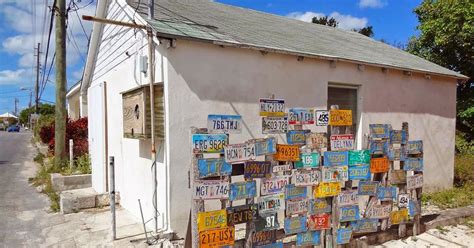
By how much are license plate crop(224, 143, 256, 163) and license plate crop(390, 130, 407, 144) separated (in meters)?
2.39

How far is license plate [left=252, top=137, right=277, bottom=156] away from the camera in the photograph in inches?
161

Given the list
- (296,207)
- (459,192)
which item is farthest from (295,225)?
(459,192)

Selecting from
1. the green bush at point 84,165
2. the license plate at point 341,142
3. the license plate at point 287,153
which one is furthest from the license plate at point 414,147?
the green bush at point 84,165

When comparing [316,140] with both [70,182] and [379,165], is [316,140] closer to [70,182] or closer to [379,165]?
[379,165]

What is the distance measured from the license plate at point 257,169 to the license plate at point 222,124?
425mm

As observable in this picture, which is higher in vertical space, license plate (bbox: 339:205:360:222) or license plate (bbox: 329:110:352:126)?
license plate (bbox: 329:110:352:126)

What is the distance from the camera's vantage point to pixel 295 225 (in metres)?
4.38

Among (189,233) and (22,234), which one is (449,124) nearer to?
(189,233)

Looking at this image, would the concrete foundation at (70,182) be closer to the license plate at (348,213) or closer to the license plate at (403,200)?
the license plate at (348,213)

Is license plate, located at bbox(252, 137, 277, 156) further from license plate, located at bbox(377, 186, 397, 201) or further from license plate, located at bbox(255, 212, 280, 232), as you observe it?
license plate, located at bbox(377, 186, 397, 201)

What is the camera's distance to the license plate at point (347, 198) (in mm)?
4724

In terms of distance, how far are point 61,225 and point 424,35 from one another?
15560 millimetres

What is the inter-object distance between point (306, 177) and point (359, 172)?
2.91 feet

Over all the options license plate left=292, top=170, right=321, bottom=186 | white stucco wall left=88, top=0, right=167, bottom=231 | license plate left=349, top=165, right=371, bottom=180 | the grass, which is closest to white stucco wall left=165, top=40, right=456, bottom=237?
white stucco wall left=88, top=0, right=167, bottom=231
